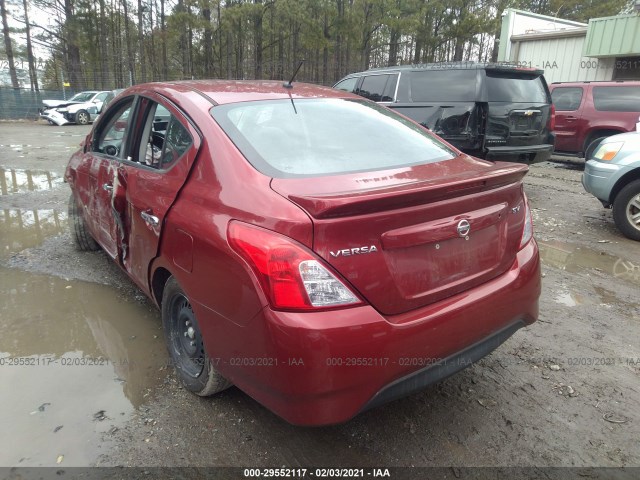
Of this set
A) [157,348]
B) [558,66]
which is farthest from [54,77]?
[157,348]

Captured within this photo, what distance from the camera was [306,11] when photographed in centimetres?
2619

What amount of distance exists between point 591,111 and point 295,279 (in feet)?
35.1

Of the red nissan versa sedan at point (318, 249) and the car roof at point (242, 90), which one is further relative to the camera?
the car roof at point (242, 90)

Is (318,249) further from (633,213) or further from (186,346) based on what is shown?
(633,213)

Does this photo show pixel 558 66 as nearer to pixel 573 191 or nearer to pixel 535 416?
pixel 573 191

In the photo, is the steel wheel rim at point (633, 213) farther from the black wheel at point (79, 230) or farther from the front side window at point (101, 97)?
the front side window at point (101, 97)

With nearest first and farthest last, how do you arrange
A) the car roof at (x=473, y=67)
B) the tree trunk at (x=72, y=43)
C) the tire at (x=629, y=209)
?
the tire at (x=629, y=209) → the car roof at (x=473, y=67) → the tree trunk at (x=72, y=43)

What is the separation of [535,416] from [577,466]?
346mm

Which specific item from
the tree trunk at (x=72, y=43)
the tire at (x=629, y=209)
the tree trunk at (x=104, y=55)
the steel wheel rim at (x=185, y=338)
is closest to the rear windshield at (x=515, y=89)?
the tire at (x=629, y=209)

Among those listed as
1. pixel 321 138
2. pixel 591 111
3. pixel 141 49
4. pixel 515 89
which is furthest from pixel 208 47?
pixel 321 138

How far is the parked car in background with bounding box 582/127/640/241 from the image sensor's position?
5.31 metres

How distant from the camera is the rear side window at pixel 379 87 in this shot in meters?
7.70

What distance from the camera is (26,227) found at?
5711 millimetres

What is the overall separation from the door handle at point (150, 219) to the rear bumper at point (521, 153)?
5380mm
